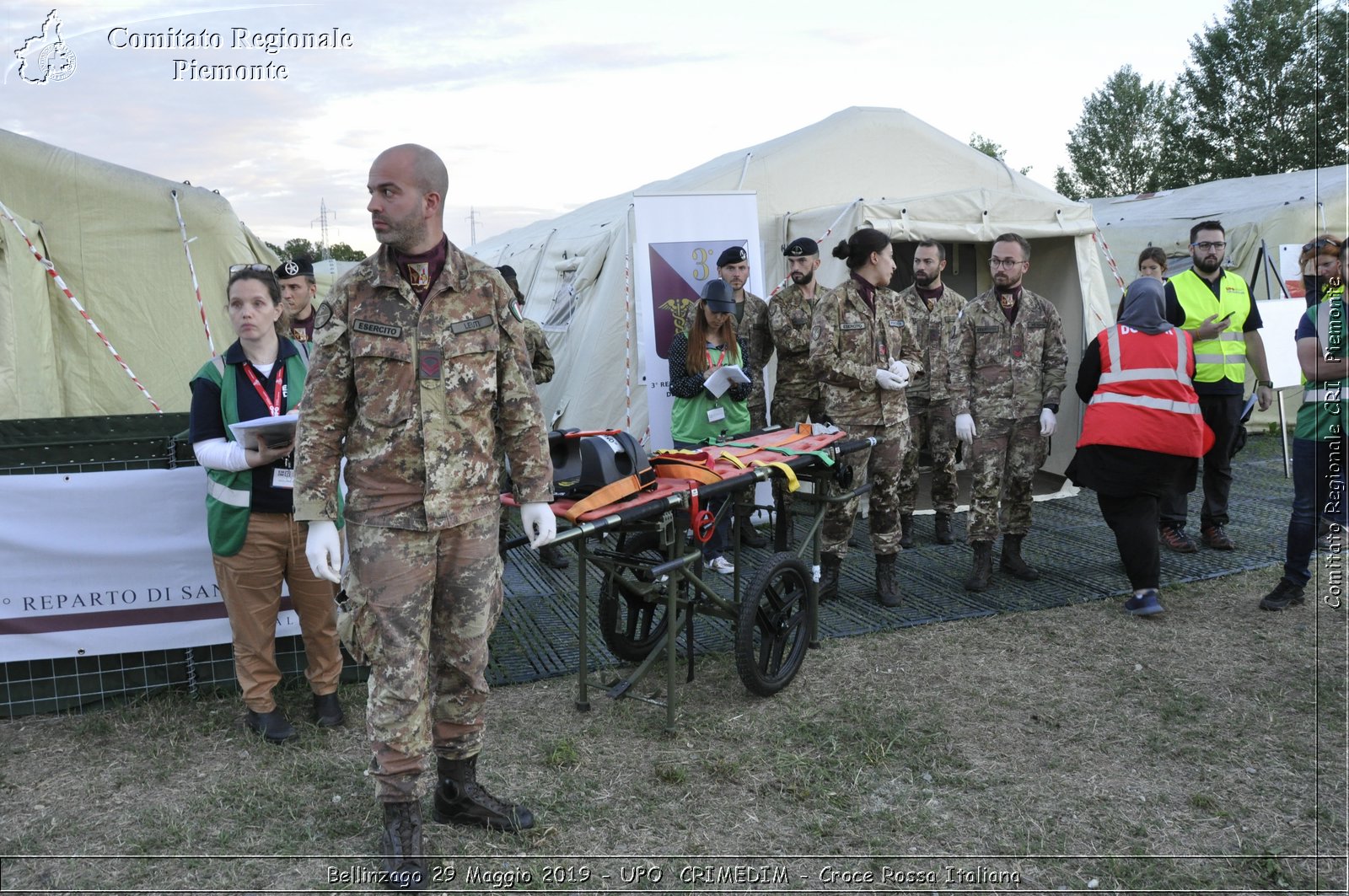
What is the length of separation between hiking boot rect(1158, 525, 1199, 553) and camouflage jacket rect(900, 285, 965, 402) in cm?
165

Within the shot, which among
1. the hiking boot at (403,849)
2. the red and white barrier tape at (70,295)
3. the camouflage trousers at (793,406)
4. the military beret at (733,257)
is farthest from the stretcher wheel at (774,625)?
the red and white barrier tape at (70,295)

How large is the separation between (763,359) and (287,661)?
3556 millimetres

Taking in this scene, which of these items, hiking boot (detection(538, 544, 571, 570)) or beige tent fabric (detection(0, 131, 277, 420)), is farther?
beige tent fabric (detection(0, 131, 277, 420))

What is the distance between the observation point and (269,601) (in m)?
3.49

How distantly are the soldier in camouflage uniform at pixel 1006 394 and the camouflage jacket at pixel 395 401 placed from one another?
3.50m

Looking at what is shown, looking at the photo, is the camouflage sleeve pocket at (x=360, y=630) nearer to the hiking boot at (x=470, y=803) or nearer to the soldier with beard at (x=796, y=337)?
the hiking boot at (x=470, y=803)

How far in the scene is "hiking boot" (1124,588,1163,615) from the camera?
15.8 feet

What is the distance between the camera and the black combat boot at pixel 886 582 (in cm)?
508

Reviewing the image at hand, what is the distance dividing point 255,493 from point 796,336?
358 centimetres

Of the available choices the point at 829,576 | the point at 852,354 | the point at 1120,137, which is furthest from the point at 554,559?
the point at 1120,137

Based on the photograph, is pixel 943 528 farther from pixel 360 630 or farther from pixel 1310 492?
pixel 360 630

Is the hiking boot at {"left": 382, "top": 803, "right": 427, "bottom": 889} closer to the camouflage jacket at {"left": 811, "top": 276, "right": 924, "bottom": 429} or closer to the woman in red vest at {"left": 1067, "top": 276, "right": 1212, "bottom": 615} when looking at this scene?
the camouflage jacket at {"left": 811, "top": 276, "right": 924, "bottom": 429}

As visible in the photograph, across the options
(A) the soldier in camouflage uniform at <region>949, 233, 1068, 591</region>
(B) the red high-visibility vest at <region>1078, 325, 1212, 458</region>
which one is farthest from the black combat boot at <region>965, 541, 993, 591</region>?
(B) the red high-visibility vest at <region>1078, 325, 1212, 458</region>

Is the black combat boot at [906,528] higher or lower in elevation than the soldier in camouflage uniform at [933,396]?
lower
